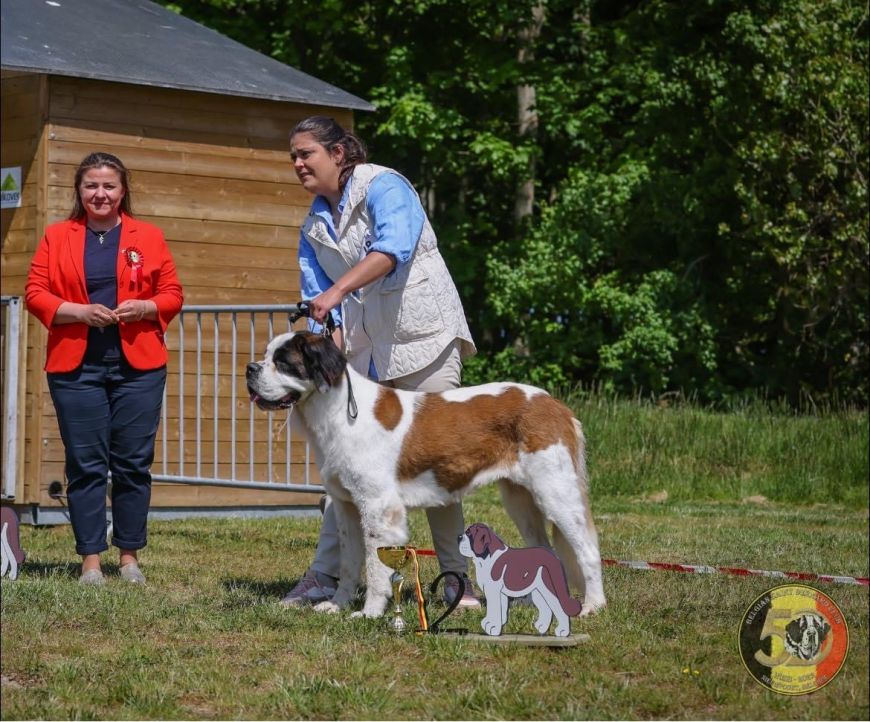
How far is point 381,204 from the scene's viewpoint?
5945 millimetres

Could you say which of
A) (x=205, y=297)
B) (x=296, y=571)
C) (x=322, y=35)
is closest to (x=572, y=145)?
(x=322, y=35)

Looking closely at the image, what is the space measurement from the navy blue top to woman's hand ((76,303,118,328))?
0.15 metres

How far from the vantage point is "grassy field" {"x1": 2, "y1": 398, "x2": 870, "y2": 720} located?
13.8 feet

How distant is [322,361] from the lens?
5.68 m

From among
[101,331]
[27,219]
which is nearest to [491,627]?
[101,331]

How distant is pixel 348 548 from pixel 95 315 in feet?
5.67

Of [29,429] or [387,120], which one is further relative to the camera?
[387,120]

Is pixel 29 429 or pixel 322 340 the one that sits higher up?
pixel 322 340

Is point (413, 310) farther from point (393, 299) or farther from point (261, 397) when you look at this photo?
point (261, 397)

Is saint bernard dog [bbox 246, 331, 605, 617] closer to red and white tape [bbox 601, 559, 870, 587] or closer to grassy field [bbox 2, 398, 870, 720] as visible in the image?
grassy field [bbox 2, 398, 870, 720]

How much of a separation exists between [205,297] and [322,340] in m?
5.25

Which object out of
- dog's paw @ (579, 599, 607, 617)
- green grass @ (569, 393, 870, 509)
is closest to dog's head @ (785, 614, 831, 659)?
dog's paw @ (579, 599, 607, 617)

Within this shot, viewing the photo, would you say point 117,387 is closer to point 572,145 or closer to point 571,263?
point 571,263

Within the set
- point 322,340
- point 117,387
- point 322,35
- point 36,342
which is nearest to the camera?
point 322,340
